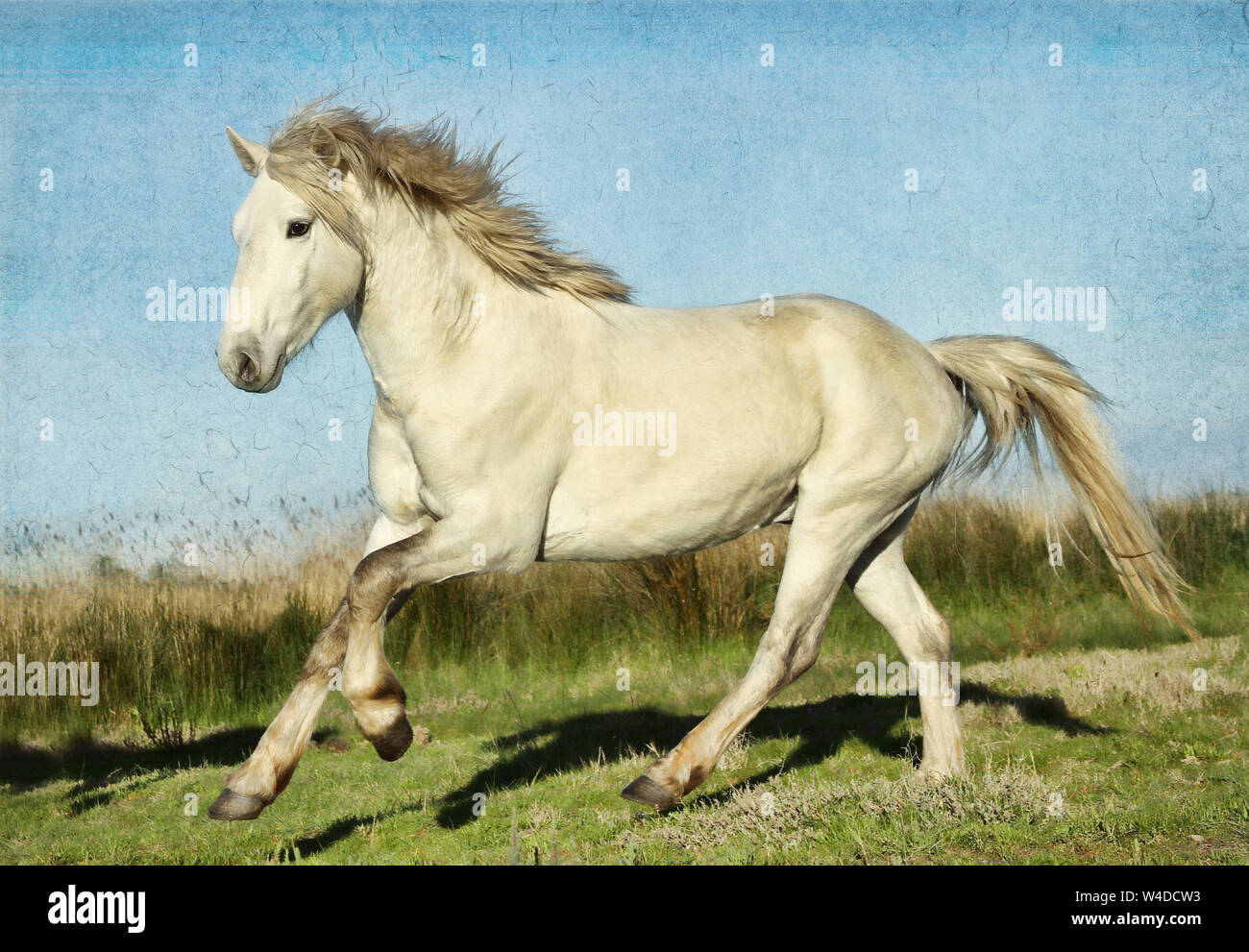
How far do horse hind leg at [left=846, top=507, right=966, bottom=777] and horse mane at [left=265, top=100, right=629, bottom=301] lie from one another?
1812 millimetres

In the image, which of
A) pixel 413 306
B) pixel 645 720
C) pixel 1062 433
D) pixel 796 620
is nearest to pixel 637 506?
pixel 796 620

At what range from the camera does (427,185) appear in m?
4.45

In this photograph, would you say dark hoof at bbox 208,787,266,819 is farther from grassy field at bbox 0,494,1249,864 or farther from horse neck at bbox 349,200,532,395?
horse neck at bbox 349,200,532,395

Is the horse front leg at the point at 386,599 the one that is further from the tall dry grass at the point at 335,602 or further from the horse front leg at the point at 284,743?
the tall dry grass at the point at 335,602

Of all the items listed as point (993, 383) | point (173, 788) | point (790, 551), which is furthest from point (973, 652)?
point (173, 788)

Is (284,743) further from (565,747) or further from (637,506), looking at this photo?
(565,747)

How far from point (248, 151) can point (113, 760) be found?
15.9 ft

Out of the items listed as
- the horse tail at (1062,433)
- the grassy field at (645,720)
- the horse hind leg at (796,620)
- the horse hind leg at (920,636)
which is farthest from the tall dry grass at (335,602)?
the horse hind leg at (796,620)

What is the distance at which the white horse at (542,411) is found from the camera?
4.14m

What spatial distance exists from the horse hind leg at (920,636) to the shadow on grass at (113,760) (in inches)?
166

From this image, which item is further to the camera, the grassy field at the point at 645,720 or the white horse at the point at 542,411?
the grassy field at the point at 645,720

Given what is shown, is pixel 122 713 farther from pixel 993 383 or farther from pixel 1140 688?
pixel 1140 688

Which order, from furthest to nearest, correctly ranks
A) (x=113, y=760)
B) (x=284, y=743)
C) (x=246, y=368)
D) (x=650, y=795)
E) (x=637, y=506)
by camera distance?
(x=113, y=760), (x=637, y=506), (x=650, y=795), (x=284, y=743), (x=246, y=368)

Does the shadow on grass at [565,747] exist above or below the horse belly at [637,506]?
below
